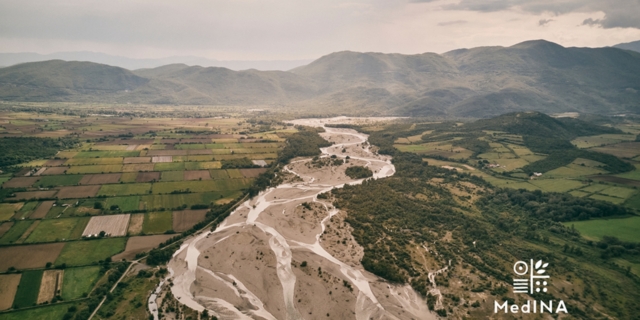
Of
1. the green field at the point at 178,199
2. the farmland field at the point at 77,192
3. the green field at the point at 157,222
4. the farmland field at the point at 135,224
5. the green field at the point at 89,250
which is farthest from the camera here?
the farmland field at the point at 77,192

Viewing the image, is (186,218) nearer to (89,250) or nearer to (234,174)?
(89,250)

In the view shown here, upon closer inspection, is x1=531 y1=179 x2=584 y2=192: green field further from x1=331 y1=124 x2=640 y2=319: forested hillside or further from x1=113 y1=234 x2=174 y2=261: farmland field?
x1=113 y1=234 x2=174 y2=261: farmland field

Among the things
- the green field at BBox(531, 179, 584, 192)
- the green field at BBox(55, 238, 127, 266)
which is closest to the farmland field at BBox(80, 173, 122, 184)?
the green field at BBox(55, 238, 127, 266)

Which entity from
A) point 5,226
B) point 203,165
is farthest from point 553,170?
point 5,226

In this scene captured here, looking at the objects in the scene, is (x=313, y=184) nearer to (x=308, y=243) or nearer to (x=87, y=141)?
(x=308, y=243)

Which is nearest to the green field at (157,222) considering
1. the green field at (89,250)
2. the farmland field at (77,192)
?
the green field at (89,250)

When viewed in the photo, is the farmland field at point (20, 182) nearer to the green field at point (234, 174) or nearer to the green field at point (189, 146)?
the green field at point (234, 174)
